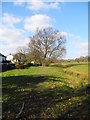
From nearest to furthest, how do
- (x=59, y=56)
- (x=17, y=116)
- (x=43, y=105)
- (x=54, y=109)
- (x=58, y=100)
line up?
(x=17, y=116)
(x=54, y=109)
(x=43, y=105)
(x=58, y=100)
(x=59, y=56)

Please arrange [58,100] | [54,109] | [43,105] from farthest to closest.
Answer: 1. [58,100]
2. [43,105]
3. [54,109]

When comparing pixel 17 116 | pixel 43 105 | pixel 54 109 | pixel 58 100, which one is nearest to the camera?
pixel 17 116

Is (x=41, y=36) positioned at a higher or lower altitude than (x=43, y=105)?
higher

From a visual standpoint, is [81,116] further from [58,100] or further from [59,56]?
[59,56]

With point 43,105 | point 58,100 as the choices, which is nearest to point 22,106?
point 43,105

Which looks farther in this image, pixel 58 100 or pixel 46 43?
pixel 46 43

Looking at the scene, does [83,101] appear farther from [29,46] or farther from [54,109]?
[29,46]

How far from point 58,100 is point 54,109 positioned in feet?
5.27

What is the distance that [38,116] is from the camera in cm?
644

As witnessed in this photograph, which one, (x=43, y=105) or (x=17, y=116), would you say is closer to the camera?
(x=17, y=116)

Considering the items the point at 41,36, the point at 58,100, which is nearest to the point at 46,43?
the point at 41,36

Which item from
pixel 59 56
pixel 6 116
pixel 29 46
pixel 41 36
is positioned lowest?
pixel 6 116

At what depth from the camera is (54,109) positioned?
7.29m

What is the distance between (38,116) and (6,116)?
1.32 meters
